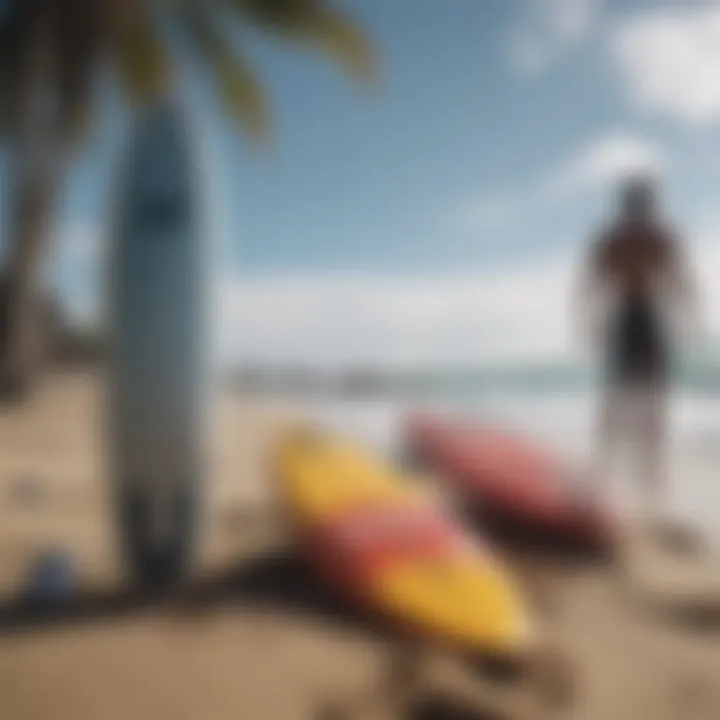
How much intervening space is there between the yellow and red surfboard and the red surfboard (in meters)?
0.23

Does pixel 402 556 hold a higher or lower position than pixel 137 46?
lower

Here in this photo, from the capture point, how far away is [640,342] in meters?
3.14

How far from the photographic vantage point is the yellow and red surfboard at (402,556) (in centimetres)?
183

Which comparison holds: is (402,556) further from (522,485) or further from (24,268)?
(24,268)

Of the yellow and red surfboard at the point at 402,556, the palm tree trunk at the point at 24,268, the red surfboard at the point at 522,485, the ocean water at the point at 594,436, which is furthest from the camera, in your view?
the palm tree trunk at the point at 24,268

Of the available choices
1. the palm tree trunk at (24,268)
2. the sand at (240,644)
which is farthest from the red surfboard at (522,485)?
the palm tree trunk at (24,268)

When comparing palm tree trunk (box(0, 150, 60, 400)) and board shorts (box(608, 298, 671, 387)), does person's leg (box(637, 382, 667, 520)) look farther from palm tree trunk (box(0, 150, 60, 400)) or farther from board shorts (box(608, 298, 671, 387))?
palm tree trunk (box(0, 150, 60, 400))

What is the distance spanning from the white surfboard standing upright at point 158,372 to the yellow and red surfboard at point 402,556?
12.7 inches

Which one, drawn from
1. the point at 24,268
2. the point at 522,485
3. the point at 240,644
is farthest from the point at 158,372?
the point at 24,268

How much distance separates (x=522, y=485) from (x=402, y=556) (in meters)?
0.72

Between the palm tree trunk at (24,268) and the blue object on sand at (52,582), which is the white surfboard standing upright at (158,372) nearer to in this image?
the blue object on sand at (52,582)

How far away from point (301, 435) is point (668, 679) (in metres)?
1.31

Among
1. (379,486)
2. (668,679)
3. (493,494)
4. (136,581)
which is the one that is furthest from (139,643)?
(493,494)

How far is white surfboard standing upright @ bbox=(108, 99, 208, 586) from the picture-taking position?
1.99 m
